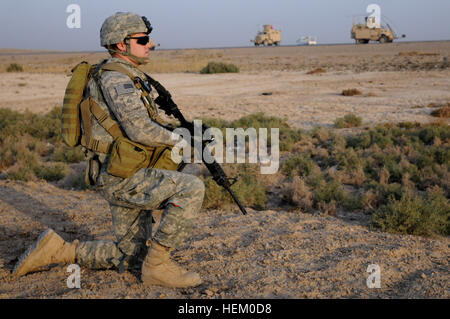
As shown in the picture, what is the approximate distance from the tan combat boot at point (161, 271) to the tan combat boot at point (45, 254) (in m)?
0.72

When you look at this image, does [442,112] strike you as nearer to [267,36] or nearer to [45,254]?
[45,254]

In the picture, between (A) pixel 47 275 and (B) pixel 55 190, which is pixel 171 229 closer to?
(A) pixel 47 275

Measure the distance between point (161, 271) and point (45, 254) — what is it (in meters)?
0.97

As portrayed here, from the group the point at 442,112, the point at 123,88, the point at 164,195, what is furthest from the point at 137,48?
the point at 442,112

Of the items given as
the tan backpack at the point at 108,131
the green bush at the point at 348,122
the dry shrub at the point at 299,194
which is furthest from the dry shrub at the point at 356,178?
the tan backpack at the point at 108,131

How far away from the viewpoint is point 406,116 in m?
10.8

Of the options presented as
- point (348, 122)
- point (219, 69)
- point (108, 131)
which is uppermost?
point (219, 69)

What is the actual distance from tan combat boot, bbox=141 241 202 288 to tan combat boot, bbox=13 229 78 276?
2.37ft

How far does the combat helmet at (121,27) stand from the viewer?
305 cm

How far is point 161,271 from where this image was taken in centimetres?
311
